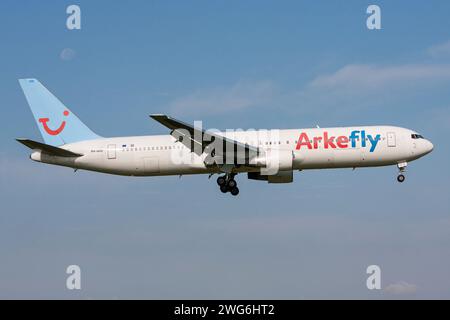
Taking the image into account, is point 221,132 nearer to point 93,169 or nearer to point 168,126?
point 168,126

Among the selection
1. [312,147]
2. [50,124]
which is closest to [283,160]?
[312,147]

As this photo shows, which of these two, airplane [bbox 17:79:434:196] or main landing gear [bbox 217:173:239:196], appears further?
main landing gear [bbox 217:173:239:196]

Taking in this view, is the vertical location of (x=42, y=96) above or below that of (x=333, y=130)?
above

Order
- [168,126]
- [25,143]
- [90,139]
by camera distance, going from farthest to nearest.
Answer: [90,139]
[25,143]
[168,126]

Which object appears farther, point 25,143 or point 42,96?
point 42,96

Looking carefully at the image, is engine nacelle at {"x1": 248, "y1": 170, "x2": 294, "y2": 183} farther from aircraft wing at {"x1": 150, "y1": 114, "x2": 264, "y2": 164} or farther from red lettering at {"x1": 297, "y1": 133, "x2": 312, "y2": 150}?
aircraft wing at {"x1": 150, "y1": 114, "x2": 264, "y2": 164}

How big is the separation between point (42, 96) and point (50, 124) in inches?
108

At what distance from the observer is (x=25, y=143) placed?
1908 inches

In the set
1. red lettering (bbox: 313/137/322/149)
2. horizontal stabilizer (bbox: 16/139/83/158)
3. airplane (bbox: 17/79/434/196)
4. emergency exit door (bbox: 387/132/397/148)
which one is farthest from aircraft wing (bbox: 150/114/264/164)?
emergency exit door (bbox: 387/132/397/148)

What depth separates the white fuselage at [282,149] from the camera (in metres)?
48.2

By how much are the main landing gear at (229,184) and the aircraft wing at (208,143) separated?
5.53ft

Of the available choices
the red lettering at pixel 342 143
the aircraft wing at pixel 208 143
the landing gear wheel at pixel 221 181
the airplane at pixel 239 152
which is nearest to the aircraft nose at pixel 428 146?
the airplane at pixel 239 152

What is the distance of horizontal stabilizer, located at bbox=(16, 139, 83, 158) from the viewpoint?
4861cm

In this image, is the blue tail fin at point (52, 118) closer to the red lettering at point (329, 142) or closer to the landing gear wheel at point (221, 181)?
the landing gear wheel at point (221, 181)
